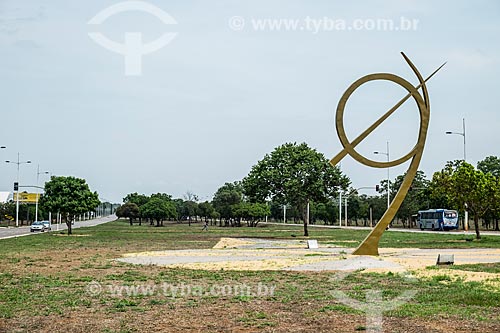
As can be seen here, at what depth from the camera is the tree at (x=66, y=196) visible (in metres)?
48.3

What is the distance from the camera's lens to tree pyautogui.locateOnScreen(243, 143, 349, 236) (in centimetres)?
4428

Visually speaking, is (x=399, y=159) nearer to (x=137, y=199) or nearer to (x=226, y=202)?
(x=226, y=202)

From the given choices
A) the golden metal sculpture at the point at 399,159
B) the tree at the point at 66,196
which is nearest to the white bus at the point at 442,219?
the tree at the point at 66,196

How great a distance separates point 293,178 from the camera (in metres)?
44.4

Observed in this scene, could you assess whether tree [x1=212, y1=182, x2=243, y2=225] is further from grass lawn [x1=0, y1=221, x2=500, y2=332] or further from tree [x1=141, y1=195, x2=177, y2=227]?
grass lawn [x1=0, y1=221, x2=500, y2=332]

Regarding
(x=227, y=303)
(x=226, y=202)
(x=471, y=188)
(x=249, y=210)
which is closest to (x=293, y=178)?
(x=471, y=188)

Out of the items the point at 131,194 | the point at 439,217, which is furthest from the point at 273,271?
the point at 131,194

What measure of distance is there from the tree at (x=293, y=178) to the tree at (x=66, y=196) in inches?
530

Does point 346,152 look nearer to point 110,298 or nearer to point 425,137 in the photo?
point 425,137

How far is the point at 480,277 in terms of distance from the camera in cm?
1658

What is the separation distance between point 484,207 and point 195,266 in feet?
72.7

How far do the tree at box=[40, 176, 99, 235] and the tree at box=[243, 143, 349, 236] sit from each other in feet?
44.2

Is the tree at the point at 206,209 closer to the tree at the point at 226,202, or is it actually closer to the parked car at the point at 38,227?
the tree at the point at 226,202

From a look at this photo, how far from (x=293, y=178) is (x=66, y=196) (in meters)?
18.0
